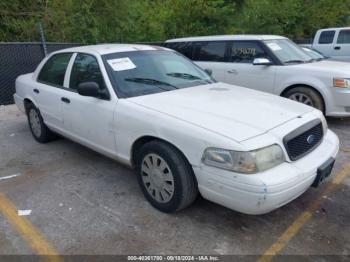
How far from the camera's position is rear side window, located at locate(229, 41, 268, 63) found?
6.69 meters

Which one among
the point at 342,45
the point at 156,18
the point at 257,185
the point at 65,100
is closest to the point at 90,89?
the point at 65,100

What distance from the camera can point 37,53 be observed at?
8695 millimetres

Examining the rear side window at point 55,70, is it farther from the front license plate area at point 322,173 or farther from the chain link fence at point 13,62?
the chain link fence at point 13,62

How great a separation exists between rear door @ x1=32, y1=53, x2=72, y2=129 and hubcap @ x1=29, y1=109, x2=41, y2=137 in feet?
1.00

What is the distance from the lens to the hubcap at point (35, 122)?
528cm

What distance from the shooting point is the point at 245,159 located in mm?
2637

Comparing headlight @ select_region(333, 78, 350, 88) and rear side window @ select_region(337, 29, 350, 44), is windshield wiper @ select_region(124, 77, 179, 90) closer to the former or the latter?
headlight @ select_region(333, 78, 350, 88)

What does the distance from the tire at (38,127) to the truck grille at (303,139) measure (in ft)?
12.3

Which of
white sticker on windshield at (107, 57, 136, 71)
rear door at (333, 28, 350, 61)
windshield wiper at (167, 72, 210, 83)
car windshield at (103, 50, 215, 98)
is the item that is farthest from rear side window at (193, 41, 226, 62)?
rear door at (333, 28, 350, 61)

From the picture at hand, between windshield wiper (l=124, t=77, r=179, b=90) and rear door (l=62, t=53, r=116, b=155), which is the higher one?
windshield wiper (l=124, t=77, r=179, b=90)

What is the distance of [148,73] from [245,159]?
1.81 m

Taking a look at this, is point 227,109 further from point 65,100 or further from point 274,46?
point 274,46

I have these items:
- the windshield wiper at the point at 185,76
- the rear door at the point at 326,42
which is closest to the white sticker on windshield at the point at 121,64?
the windshield wiper at the point at 185,76

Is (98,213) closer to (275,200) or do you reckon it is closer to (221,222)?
(221,222)
